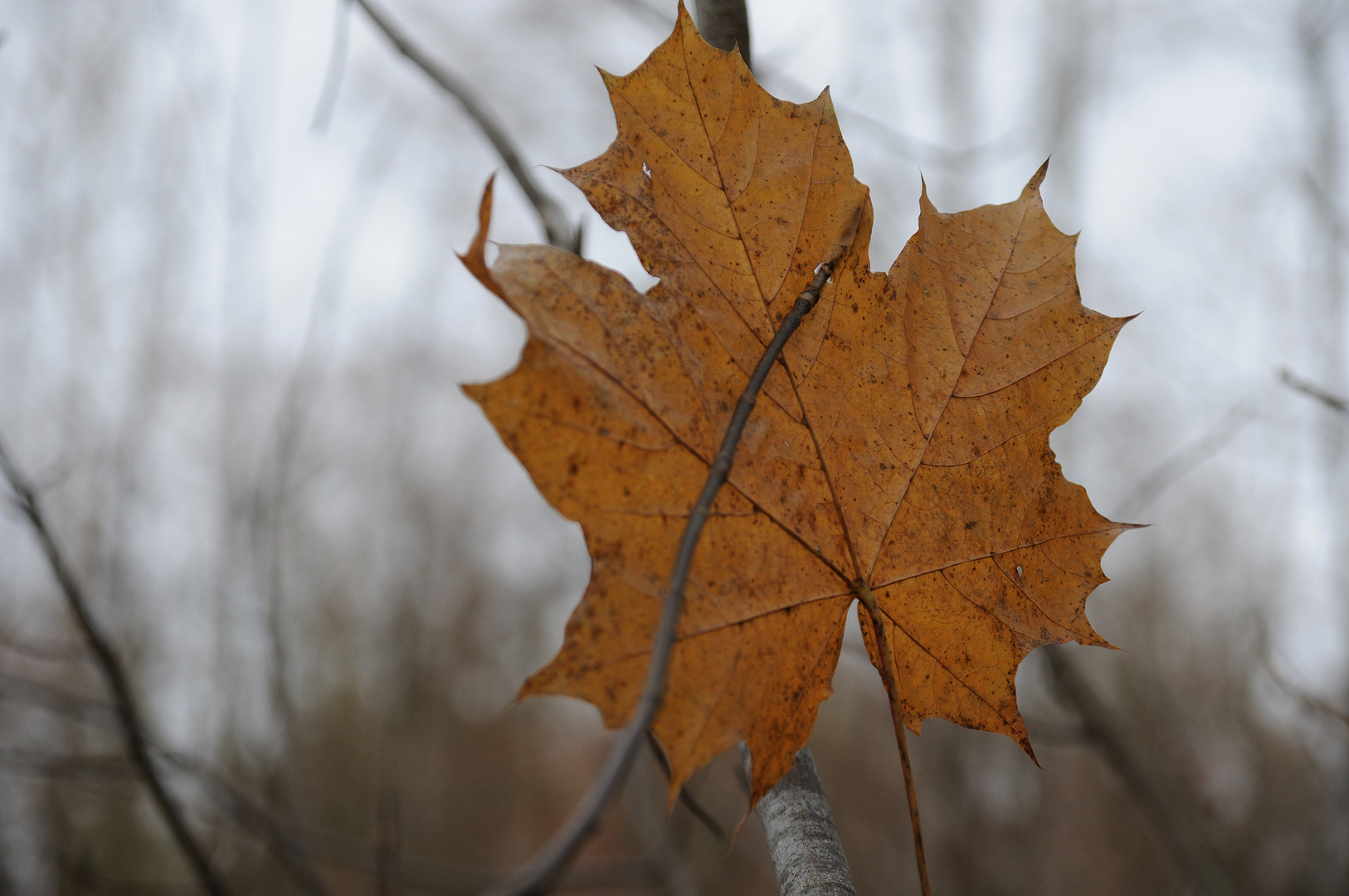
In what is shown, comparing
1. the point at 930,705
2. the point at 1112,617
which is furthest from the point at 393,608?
the point at 930,705

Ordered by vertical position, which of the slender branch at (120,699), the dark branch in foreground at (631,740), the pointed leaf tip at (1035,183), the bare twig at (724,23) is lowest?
the dark branch in foreground at (631,740)

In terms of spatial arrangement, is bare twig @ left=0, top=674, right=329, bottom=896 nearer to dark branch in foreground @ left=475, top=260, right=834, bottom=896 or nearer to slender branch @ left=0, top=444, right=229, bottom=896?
slender branch @ left=0, top=444, right=229, bottom=896

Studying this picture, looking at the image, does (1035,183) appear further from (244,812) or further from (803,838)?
(244,812)

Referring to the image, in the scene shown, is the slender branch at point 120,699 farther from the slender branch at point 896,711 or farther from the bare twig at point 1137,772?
the bare twig at point 1137,772

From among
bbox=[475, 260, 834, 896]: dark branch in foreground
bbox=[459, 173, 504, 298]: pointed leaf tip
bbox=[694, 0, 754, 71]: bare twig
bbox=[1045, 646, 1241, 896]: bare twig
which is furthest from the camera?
bbox=[1045, 646, 1241, 896]: bare twig

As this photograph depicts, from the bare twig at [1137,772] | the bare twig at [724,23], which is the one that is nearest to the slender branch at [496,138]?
the bare twig at [724,23]

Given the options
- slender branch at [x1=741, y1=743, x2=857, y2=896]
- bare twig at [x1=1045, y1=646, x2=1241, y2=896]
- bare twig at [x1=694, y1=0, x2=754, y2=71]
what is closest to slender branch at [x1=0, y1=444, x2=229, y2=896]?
slender branch at [x1=741, y1=743, x2=857, y2=896]

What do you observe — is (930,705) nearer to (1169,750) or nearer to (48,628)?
(1169,750)
